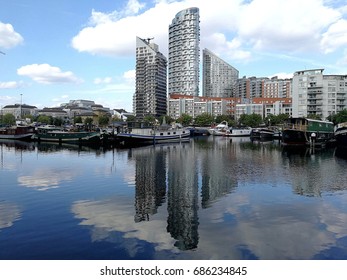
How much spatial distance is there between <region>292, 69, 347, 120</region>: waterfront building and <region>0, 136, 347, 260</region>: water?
111m

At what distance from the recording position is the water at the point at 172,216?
12023mm

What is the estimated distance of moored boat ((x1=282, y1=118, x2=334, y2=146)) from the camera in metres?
64.8

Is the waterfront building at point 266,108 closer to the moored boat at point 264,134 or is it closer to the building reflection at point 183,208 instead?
the moored boat at point 264,134

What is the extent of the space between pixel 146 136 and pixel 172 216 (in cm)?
5584

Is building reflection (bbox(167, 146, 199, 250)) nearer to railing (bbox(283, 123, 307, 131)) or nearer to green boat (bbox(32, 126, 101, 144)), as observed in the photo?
railing (bbox(283, 123, 307, 131))

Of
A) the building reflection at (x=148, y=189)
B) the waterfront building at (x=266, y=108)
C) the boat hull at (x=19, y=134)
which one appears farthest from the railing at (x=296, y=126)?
the waterfront building at (x=266, y=108)

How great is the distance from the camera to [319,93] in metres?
128

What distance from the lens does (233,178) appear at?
27.3 metres

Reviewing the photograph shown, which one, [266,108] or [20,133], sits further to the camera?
[266,108]

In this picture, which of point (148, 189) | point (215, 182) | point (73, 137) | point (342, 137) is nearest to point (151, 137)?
point (73, 137)

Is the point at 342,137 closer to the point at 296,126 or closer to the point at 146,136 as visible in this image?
the point at 296,126

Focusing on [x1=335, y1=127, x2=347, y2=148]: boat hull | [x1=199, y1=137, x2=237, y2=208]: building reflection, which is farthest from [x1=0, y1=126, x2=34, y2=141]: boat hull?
[x1=335, y1=127, x2=347, y2=148]: boat hull

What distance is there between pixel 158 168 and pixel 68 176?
9.23 metres

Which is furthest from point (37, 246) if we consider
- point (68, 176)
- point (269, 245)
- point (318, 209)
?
point (68, 176)
